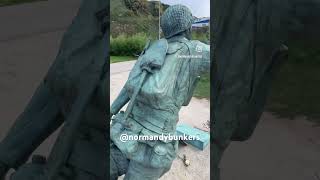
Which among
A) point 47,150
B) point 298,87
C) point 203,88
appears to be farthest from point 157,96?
point 298,87

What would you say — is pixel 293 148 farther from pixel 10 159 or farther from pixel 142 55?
pixel 10 159

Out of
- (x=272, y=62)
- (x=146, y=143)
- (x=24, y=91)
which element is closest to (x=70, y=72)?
(x=146, y=143)

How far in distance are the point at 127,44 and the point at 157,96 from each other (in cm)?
26

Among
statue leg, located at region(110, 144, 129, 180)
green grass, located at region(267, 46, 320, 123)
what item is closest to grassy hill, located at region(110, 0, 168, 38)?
statue leg, located at region(110, 144, 129, 180)

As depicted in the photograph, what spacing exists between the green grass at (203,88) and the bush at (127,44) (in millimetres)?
296

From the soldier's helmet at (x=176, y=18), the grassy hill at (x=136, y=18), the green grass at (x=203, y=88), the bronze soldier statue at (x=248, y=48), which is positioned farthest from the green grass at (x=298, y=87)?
the grassy hill at (x=136, y=18)

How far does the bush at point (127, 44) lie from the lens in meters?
2.23

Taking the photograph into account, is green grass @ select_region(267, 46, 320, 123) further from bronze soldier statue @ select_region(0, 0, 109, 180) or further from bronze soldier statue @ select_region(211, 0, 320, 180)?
bronze soldier statue @ select_region(0, 0, 109, 180)

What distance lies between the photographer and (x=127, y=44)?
226cm

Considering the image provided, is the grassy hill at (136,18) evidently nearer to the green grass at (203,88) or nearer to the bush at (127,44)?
the bush at (127,44)

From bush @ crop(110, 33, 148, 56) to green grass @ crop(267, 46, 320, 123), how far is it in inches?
26.6

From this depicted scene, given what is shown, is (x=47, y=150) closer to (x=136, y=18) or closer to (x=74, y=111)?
(x=74, y=111)

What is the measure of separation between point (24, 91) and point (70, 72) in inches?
26.2

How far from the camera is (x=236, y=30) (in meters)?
2.21
